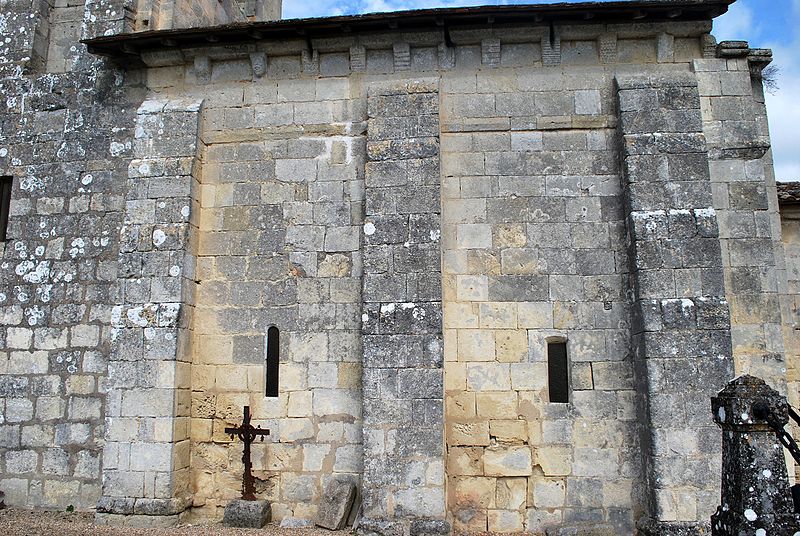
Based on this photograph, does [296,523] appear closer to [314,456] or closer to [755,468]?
[314,456]

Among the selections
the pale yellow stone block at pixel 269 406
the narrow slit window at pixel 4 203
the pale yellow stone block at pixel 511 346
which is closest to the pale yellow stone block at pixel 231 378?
the pale yellow stone block at pixel 269 406

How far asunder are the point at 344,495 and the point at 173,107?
448cm

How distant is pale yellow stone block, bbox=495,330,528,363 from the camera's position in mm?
6301

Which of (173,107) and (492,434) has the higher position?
(173,107)

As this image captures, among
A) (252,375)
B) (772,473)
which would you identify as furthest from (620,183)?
(252,375)

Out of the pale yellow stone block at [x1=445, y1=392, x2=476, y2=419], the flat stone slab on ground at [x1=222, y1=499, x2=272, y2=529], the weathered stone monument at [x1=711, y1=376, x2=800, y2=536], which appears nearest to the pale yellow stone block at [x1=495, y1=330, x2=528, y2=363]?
the pale yellow stone block at [x1=445, y1=392, x2=476, y2=419]

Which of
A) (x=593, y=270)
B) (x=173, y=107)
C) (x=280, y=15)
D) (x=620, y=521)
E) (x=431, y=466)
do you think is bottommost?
(x=620, y=521)

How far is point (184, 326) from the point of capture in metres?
6.50

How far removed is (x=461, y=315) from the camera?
638 centimetres

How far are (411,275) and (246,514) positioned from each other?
9.07ft

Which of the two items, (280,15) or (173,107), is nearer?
(173,107)

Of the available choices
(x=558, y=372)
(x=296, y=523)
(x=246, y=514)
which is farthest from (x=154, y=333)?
(x=558, y=372)

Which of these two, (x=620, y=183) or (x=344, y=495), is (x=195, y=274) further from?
(x=620, y=183)

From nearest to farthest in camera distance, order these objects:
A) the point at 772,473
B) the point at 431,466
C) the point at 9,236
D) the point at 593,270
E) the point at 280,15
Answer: the point at 772,473 < the point at 431,466 < the point at 593,270 < the point at 9,236 < the point at 280,15
